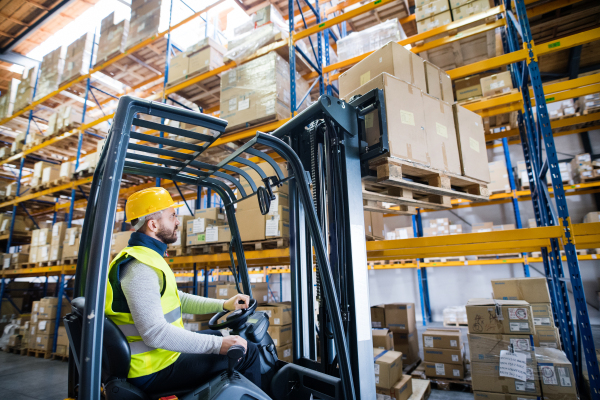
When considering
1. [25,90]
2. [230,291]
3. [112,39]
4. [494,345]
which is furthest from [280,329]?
[25,90]

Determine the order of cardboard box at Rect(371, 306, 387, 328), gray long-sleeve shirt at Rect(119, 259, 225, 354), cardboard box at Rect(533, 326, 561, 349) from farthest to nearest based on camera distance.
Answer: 1. cardboard box at Rect(371, 306, 387, 328)
2. cardboard box at Rect(533, 326, 561, 349)
3. gray long-sleeve shirt at Rect(119, 259, 225, 354)

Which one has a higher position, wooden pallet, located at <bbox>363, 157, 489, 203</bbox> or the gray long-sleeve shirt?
wooden pallet, located at <bbox>363, 157, 489, 203</bbox>

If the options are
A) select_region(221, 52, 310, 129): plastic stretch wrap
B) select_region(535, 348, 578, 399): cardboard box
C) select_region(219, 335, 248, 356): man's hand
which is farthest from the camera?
select_region(221, 52, 310, 129): plastic stretch wrap

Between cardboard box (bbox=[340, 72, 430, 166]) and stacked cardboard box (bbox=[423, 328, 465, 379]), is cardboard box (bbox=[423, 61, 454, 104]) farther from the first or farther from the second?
stacked cardboard box (bbox=[423, 328, 465, 379])

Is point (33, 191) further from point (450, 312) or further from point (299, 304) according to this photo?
point (450, 312)

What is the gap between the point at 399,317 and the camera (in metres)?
5.02

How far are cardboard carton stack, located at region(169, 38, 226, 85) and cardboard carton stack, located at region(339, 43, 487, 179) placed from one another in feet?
12.3

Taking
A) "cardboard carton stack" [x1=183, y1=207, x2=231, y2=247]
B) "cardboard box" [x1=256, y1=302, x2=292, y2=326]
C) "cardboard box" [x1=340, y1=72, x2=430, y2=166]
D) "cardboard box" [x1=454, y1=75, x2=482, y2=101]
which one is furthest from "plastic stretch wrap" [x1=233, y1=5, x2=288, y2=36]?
"cardboard box" [x1=256, y1=302, x2=292, y2=326]

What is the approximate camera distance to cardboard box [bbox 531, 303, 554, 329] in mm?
3840

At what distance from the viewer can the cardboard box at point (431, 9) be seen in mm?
4699

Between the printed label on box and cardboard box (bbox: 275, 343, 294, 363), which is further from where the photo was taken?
cardboard box (bbox: 275, 343, 294, 363)

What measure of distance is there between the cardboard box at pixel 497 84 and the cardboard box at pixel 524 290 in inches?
99.2

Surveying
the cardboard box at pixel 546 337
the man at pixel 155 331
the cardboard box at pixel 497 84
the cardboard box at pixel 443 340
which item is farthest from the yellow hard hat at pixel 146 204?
the cardboard box at pixel 497 84

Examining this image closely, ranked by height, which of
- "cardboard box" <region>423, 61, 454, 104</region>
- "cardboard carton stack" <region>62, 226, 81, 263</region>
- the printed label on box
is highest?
"cardboard box" <region>423, 61, 454, 104</region>
